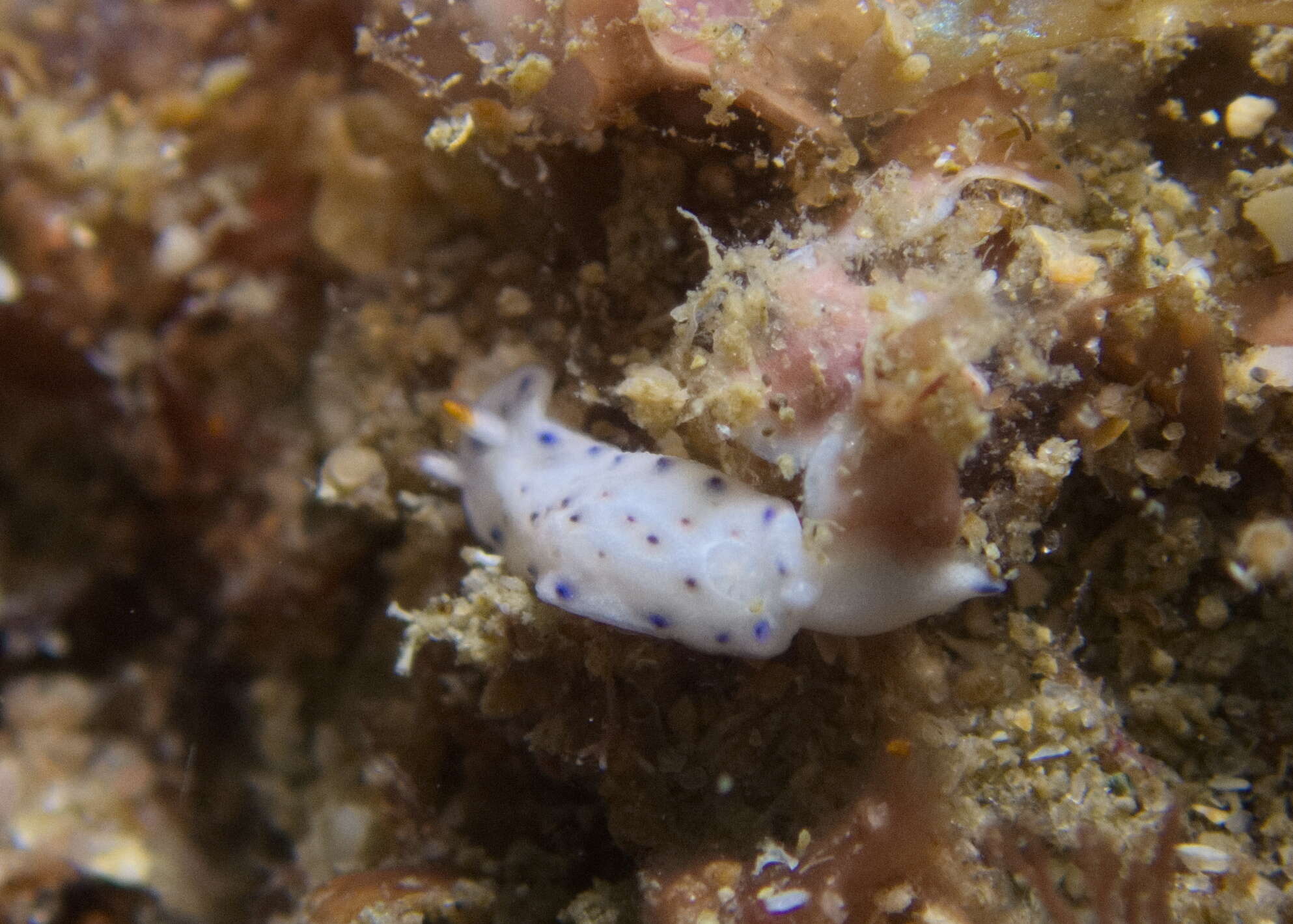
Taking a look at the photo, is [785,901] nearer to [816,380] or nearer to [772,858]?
[772,858]

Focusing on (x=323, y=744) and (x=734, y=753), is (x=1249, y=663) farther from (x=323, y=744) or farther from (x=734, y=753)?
(x=323, y=744)

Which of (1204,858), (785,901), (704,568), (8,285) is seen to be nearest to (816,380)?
(704,568)

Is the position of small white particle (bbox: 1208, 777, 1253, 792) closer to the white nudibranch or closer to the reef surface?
the reef surface

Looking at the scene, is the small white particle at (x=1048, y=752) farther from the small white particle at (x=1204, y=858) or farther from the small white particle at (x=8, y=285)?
the small white particle at (x=8, y=285)

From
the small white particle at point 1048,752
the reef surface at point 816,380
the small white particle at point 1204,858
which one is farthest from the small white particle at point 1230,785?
the small white particle at point 1048,752

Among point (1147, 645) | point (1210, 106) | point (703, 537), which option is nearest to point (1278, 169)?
point (1210, 106)

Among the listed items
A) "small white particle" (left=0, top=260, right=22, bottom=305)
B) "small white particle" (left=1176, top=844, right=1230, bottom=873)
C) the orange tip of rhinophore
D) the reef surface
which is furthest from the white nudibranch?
"small white particle" (left=0, top=260, right=22, bottom=305)
